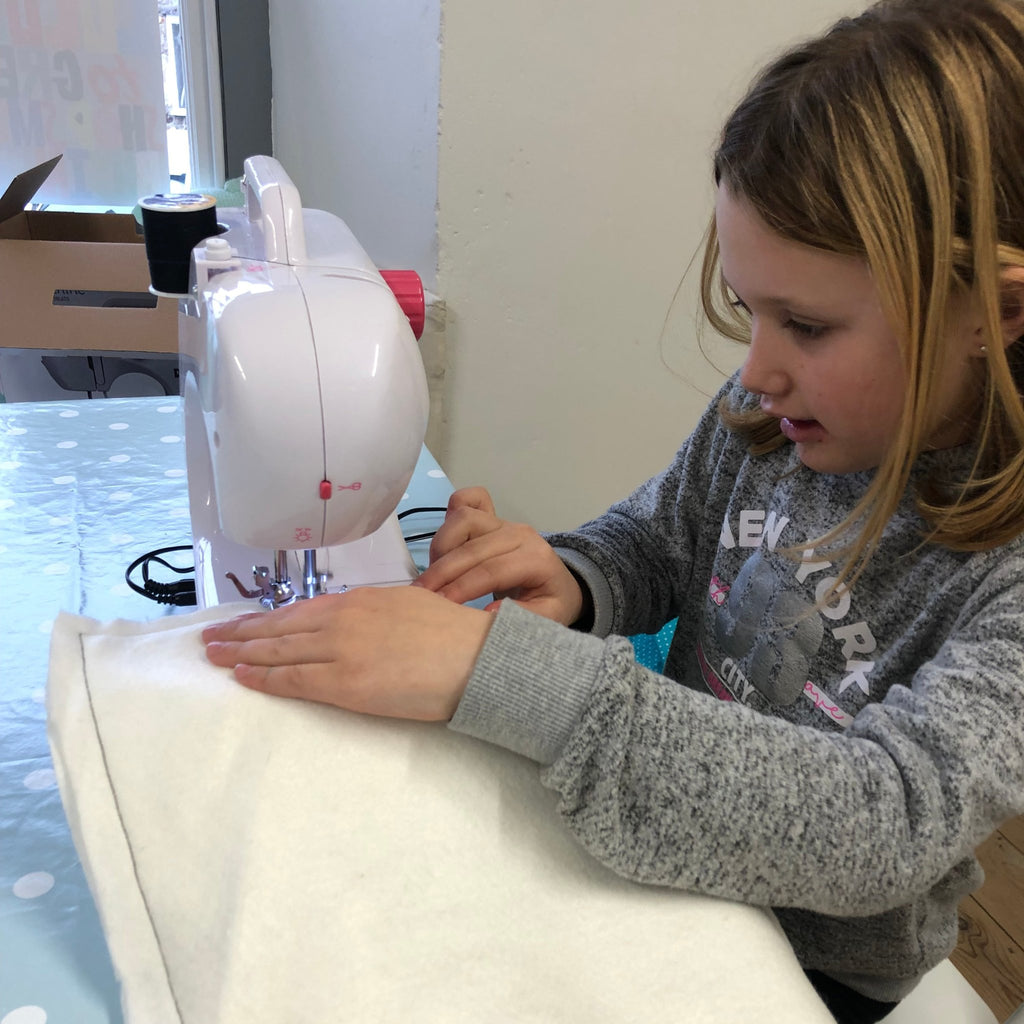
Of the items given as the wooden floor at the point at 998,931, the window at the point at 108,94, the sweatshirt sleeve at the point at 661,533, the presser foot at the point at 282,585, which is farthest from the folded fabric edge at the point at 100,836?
the window at the point at 108,94

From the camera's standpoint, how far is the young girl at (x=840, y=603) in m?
0.51

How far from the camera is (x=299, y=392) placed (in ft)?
1.83

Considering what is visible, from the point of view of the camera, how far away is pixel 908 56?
1.90 ft

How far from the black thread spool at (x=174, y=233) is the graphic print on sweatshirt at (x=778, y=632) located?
504 mm

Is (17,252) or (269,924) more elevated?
(17,252)

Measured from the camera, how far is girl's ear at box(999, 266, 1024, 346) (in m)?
0.58

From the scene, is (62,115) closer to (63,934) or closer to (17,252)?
(17,252)

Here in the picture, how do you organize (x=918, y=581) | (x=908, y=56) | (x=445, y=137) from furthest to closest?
(x=445, y=137) < (x=918, y=581) < (x=908, y=56)

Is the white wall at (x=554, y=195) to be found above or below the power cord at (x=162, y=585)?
above

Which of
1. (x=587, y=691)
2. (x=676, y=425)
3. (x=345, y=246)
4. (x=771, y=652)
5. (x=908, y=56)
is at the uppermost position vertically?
(x=908, y=56)

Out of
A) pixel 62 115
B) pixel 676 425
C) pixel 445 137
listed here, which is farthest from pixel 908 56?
pixel 62 115

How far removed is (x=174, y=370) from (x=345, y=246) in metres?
1.08

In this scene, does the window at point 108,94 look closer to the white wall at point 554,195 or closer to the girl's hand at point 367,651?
the white wall at point 554,195

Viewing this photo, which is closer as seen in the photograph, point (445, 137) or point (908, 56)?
point (908, 56)
